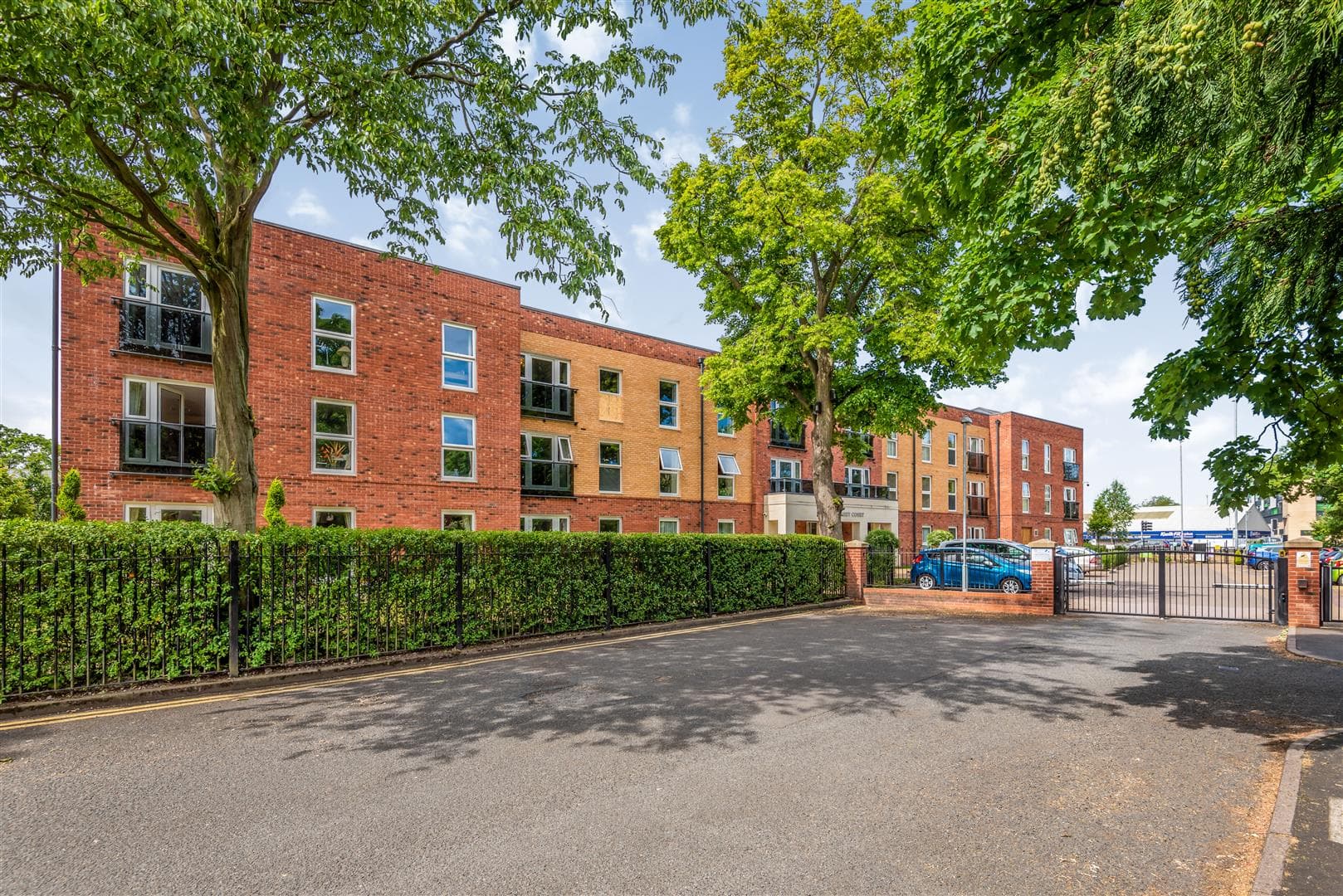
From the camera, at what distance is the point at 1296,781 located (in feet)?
16.2

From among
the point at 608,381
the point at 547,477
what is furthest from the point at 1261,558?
the point at 608,381

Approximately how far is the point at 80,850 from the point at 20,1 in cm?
678

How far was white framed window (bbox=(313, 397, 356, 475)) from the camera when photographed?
687 inches

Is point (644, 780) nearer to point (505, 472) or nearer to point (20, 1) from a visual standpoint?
point (20, 1)

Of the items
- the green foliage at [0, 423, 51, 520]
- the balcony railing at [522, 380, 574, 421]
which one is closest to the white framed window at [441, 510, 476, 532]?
the balcony railing at [522, 380, 574, 421]

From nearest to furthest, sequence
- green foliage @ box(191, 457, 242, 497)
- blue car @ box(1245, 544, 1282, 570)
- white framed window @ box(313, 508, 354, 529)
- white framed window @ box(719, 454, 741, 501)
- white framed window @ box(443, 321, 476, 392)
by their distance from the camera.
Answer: green foliage @ box(191, 457, 242, 497)
blue car @ box(1245, 544, 1282, 570)
white framed window @ box(313, 508, 354, 529)
white framed window @ box(443, 321, 476, 392)
white framed window @ box(719, 454, 741, 501)

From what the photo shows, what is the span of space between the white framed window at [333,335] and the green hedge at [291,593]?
9.31 metres

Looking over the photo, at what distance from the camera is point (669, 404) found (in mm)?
27375

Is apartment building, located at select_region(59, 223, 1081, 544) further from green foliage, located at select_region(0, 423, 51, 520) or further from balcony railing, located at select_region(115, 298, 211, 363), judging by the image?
green foliage, located at select_region(0, 423, 51, 520)

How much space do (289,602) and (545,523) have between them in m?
14.0

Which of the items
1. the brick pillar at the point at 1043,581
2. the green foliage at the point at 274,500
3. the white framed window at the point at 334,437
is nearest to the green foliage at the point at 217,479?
the green foliage at the point at 274,500

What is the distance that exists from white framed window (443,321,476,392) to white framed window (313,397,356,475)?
2914 mm

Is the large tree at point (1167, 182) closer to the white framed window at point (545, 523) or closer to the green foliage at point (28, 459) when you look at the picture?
the white framed window at point (545, 523)

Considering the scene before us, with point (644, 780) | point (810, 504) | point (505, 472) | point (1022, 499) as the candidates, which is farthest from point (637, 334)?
point (1022, 499)
